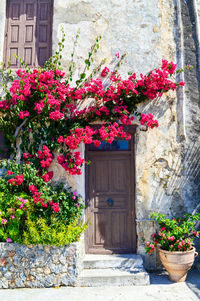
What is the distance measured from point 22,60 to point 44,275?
14.5 feet

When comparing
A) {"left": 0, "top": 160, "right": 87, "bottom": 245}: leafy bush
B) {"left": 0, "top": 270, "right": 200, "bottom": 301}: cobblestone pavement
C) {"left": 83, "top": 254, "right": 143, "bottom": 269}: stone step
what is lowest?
{"left": 0, "top": 270, "right": 200, "bottom": 301}: cobblestone pavement

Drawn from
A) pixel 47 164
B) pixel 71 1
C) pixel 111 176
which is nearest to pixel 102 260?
pixel 111 176

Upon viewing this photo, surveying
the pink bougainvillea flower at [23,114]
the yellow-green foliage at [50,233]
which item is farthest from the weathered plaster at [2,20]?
the yellow-green foliage at [50,233]

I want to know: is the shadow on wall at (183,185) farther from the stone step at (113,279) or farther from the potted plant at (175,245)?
the stone step at (113,279)

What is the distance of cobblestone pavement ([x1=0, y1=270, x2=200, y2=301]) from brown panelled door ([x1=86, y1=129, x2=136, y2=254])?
1127mm

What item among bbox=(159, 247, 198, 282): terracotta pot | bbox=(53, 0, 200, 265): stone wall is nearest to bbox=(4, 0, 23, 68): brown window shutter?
bbox=(53, 0, 200, 265): stone wall

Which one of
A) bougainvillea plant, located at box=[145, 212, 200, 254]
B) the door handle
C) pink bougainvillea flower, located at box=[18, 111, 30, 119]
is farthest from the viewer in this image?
the door handle

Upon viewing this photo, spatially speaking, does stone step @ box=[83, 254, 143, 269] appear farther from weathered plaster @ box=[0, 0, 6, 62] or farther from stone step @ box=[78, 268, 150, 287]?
weathered plaster @ box=[0, 0, 6, 62]

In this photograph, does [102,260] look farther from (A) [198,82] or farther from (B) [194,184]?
(A) [198,82]

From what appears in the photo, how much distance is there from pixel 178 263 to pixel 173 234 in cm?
49

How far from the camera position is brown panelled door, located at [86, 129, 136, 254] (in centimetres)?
588

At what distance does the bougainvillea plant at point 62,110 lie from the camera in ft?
17.7

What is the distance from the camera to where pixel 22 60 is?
6.29 meters

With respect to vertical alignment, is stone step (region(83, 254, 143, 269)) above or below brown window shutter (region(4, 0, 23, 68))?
below
